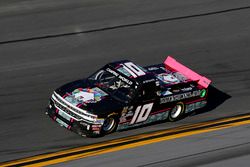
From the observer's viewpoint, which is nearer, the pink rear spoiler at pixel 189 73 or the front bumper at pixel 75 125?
the front bumper at pixel 75 125

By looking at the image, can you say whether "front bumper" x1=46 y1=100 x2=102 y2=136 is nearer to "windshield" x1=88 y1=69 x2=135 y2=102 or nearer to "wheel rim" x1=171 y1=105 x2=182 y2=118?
"windshield" x1=88 y1=69 x2=135 y2=102

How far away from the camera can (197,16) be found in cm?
2714

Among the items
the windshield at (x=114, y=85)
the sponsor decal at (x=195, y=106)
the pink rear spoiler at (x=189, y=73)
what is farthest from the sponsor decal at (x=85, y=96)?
the pink rear spoiler at (x=189, y=73)

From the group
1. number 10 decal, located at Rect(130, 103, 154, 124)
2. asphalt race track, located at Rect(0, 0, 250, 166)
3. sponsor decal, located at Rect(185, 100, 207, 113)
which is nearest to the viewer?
asphalt race track, located at Rect(0, 0, 250, 166)

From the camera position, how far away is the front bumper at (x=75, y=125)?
1823 centimetres

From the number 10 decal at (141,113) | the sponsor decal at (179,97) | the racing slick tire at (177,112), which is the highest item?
the sponsor decal at (179,97)

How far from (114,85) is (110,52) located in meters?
4.77

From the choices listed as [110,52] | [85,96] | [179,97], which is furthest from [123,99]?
[110,52]

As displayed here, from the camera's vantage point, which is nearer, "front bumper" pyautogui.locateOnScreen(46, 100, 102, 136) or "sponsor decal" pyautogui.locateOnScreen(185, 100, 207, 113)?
"front bumper" pyautogui.locateOnScreen(46, 100, 102, 136)

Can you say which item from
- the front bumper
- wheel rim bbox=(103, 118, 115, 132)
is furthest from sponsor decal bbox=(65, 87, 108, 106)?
wheel rim bbox=(103, 118, 115, 132)

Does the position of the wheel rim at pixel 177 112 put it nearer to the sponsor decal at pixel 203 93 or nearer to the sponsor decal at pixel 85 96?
the sponsor decal at pixel 203 93

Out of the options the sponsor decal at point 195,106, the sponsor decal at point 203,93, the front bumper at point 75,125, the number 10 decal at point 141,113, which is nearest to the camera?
the front bumper at point 75,125

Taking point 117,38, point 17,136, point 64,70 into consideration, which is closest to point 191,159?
point 17,136

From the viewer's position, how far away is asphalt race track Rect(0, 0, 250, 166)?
61.0 feet
